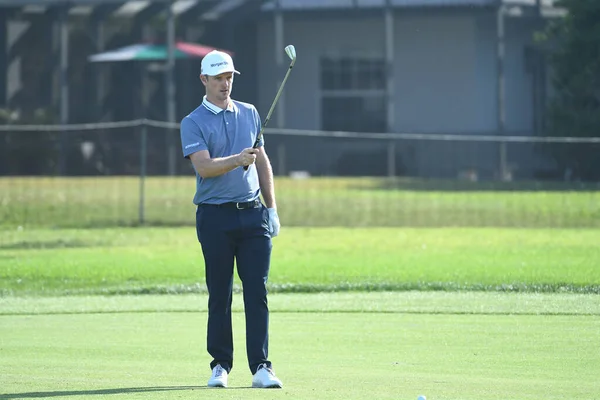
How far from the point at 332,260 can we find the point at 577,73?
1633 centimetres

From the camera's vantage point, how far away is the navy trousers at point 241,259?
7.83 m

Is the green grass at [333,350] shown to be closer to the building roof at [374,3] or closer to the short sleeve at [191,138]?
the short sleeve at [191,138]

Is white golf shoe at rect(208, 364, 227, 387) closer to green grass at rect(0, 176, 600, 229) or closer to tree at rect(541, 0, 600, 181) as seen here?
green grass at rect(0, 176, 600, 229)

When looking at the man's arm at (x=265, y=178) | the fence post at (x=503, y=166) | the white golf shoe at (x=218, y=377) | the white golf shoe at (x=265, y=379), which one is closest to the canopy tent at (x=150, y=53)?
the fence post at (x=503, y=166)

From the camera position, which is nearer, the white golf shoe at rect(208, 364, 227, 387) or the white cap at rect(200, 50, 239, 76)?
the white golf shoe at rect(208, 364, 227, 387)

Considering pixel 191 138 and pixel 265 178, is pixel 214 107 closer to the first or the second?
→ pixel 191 138

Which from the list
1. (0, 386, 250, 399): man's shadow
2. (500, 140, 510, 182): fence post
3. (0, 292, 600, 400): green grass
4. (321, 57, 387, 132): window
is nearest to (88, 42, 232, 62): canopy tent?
(321, 57, 387, 132): window

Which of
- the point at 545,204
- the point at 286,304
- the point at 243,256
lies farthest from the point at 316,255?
the point at 243,256

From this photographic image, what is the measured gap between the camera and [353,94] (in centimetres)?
3781

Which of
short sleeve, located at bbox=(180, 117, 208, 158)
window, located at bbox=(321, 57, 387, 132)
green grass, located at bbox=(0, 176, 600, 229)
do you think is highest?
window, located at bbox=(321, 57, 387, 132)

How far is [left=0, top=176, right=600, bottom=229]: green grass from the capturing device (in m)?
23.2

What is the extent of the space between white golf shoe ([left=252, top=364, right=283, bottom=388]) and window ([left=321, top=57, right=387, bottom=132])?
2988 cm

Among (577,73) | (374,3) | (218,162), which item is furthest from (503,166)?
(218,162)

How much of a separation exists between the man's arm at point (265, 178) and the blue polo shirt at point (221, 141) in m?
0.09
